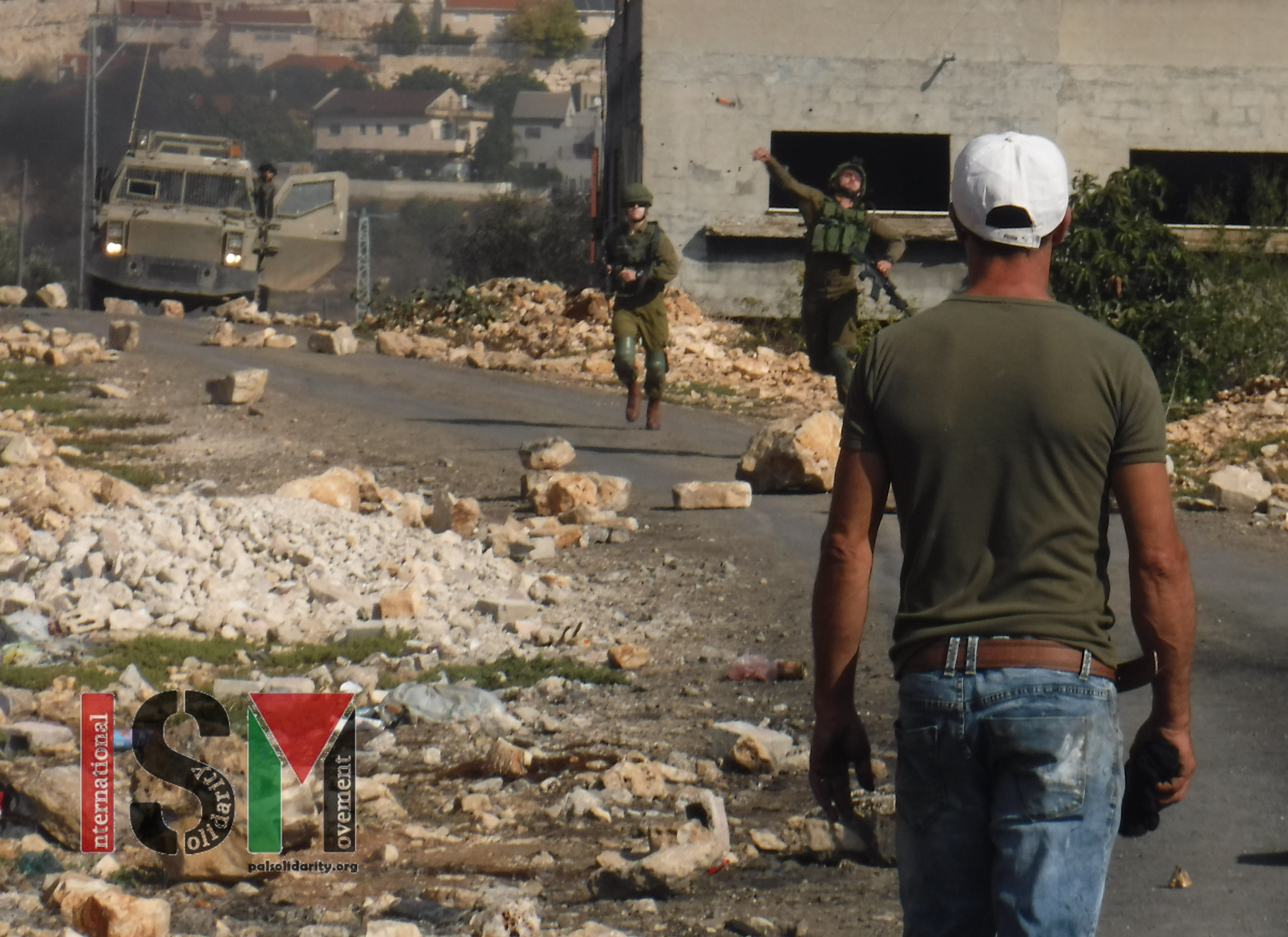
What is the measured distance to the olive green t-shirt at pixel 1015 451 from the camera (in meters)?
2.23

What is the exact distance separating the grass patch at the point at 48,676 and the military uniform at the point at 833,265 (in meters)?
4.89

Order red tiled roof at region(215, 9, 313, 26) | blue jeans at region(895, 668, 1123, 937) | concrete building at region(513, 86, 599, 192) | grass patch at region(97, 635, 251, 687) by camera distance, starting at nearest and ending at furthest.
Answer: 1. blue jeans at region(895, 668, 1123, 937)
2. grass patch at region(97, 635, 251, 687)
3. concrete building at region(513, 86, 599, 192)
4. red tiled roof at region(215, 9, 313, 26)

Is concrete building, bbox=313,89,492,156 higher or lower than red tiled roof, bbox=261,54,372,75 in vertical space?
lower

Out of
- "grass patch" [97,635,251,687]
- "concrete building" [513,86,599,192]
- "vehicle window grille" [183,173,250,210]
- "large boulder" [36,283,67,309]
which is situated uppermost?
"concrete building" [513,86,599,192]

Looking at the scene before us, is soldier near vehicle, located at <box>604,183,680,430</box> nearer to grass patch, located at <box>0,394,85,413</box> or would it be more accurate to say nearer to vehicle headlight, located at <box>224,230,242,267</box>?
grass patch, located at <box>0,394,85,413</box>

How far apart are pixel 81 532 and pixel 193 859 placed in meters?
3.65

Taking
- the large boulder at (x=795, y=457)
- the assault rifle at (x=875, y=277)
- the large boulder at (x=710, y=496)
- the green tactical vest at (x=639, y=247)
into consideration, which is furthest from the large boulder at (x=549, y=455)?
the assault rifle at (x=875, y=277)

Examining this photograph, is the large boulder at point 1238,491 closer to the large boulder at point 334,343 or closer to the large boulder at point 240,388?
the large boulder at point 240,388

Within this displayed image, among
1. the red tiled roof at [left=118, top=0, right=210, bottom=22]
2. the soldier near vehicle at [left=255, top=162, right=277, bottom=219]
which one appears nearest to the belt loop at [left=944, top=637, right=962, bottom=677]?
the soldier near vehicle at [left=255, top=162, right=277, bottom=219]

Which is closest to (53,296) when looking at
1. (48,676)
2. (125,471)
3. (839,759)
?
(125,471)

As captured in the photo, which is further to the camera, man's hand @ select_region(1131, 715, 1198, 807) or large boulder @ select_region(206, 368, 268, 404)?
large boulder @ select_region(206, 368, 268, 404)

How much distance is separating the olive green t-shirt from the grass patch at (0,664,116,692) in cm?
400

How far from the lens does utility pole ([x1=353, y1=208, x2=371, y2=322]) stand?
23.9 meters

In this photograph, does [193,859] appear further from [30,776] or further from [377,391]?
[377,391]
